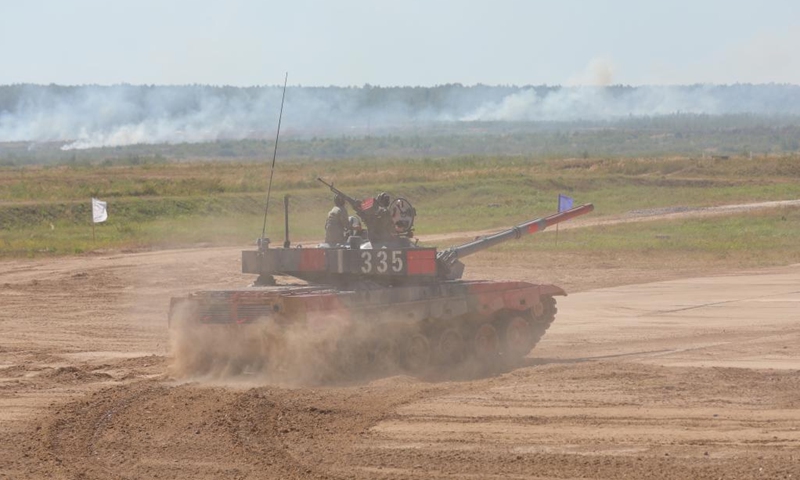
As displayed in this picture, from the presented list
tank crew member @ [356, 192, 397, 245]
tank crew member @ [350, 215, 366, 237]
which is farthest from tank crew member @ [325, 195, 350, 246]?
tank crew member @ [356, 192, 397, 245]

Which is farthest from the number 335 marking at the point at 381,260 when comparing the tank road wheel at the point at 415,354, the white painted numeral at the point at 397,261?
the tank road wheel at the point at 415,354

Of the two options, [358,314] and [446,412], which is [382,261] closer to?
[358,314]

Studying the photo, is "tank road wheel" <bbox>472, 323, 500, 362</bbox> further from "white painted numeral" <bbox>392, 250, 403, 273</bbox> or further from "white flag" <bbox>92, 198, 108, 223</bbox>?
"white flag" <bbox>92, 198, 108, 223</bbox>

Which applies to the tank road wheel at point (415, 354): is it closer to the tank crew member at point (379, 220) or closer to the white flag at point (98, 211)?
the tank crew member at point (379, 220)

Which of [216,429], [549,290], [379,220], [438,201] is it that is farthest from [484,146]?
[216,429]

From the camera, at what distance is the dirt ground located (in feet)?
39.9

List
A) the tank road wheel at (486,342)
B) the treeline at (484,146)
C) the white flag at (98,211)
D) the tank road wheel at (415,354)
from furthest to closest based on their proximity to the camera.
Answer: the treeline at (484,146) → the white flag at (98,211) → the tank road wheel at (486,342) → the tank road wheel at (415,354)

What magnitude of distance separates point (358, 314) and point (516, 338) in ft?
9.99

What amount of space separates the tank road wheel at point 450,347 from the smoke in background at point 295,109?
335ft

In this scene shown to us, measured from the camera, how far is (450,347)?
1814cm

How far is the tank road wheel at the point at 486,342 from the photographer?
1845 cm

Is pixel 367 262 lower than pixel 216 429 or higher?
higher

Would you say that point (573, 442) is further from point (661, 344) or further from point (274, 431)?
point (661, 344)

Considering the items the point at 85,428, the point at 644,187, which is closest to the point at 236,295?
the point at 85,428
